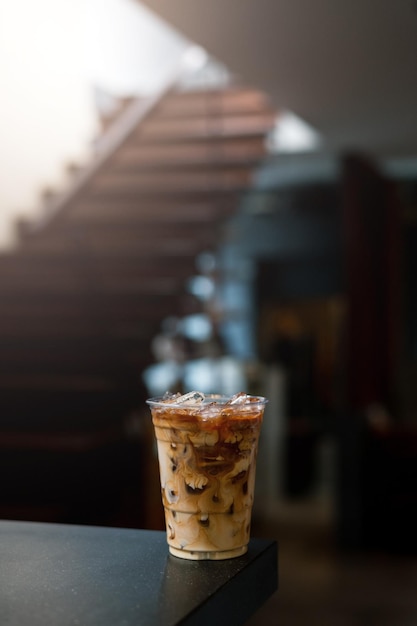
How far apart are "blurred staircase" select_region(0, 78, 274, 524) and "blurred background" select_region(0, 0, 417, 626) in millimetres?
14

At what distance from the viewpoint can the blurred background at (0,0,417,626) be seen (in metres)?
4.57

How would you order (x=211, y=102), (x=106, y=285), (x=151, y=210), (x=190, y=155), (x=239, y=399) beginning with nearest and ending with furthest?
(x=239, y=399)
(x=106, y=285)
(x=151, y=210)
(x=190, y=155)
(x=211, y=102)

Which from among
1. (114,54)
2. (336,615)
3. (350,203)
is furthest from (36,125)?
(336,615)

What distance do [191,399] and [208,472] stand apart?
143mm

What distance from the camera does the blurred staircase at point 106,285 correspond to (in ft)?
15.5

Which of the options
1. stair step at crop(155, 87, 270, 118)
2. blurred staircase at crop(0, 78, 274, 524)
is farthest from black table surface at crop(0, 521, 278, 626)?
stair step at crop(155, 87, 270, 118)

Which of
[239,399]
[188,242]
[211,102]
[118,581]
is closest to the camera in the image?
[118,581]

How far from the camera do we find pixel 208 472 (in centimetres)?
141

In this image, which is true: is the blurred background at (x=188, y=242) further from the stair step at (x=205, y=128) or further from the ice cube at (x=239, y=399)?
the ice cube at (x=239, y=399)

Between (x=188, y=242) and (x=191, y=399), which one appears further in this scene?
(x=188, y=242)

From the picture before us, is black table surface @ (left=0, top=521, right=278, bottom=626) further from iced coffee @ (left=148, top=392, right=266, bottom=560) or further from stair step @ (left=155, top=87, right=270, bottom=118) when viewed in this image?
stair step @ (left=155, top=87, right=270, bottom=118)

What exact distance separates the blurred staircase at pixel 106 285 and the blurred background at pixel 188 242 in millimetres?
14

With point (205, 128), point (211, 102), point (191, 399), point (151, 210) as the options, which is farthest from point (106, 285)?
point (191, 399)

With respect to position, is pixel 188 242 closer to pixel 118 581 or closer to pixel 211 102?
pixel 211 102
